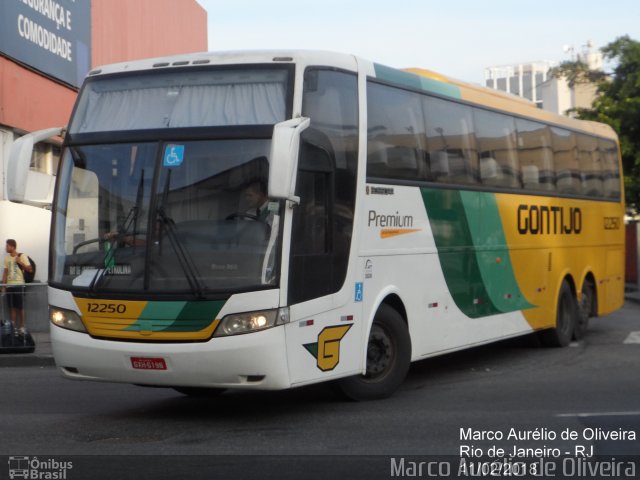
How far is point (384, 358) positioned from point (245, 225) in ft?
8.19

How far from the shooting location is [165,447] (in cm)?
801

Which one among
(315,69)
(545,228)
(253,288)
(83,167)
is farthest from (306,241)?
(545,228)

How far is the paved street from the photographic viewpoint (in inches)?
314

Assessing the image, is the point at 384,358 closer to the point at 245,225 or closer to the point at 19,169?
the point at 245,225

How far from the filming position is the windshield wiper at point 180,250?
8.57m

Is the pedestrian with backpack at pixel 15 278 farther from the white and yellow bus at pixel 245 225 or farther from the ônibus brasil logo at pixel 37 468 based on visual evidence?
the ônibus brasil logo at pixel 37 468

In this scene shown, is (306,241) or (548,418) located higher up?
(306,241)

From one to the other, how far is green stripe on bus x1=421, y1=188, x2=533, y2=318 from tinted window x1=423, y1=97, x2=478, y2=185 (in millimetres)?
221

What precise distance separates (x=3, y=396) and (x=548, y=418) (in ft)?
18.7

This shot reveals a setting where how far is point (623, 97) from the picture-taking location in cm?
3419

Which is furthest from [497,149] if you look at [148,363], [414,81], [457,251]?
[148,363]

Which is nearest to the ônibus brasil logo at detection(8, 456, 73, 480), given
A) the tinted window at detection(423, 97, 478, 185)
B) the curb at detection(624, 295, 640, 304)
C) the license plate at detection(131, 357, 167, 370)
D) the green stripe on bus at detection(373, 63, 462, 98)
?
the license plate at detection(131, 357, 167, 370)

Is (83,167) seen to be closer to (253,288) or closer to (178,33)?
(253,288)

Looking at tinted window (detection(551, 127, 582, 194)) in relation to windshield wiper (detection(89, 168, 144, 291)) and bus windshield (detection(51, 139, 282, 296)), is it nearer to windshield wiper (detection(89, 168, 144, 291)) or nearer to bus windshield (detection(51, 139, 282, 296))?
bus windshield (detection(51, 139, 282, 296))
